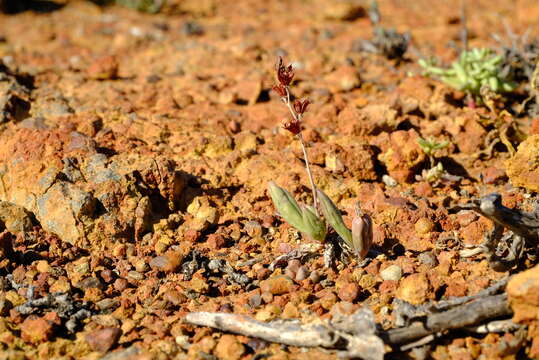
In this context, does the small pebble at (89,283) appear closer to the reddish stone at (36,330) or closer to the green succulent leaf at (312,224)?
the reddish stone at (36,330)

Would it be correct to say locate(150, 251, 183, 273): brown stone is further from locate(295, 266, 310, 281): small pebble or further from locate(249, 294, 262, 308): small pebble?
locate(295, 266, 310, 281): small pebble

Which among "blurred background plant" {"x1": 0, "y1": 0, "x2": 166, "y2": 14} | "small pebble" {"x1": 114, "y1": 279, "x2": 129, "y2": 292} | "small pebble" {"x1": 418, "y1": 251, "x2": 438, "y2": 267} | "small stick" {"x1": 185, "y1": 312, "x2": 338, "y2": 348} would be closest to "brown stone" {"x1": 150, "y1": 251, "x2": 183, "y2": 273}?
"small pebble" {"x1": 114, "y1": 279, "x2": 129, "y2": 292}

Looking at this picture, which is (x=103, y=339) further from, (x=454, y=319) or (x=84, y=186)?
(x=454, y=319)

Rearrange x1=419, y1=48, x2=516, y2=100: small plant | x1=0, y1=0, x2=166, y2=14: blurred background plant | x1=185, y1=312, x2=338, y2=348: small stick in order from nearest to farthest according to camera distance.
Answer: x1=185, y1=312, x2=338, y2=348: small stick, x1=419, y1=48, x2=516, y2=100: small plant, x1=0, y1=0, x2=166, y2=14: blurred background plant

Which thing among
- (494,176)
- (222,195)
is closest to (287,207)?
(222,195)

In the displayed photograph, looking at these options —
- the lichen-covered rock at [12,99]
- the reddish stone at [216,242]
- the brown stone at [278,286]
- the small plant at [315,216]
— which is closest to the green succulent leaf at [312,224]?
the small plant at [315,216]
